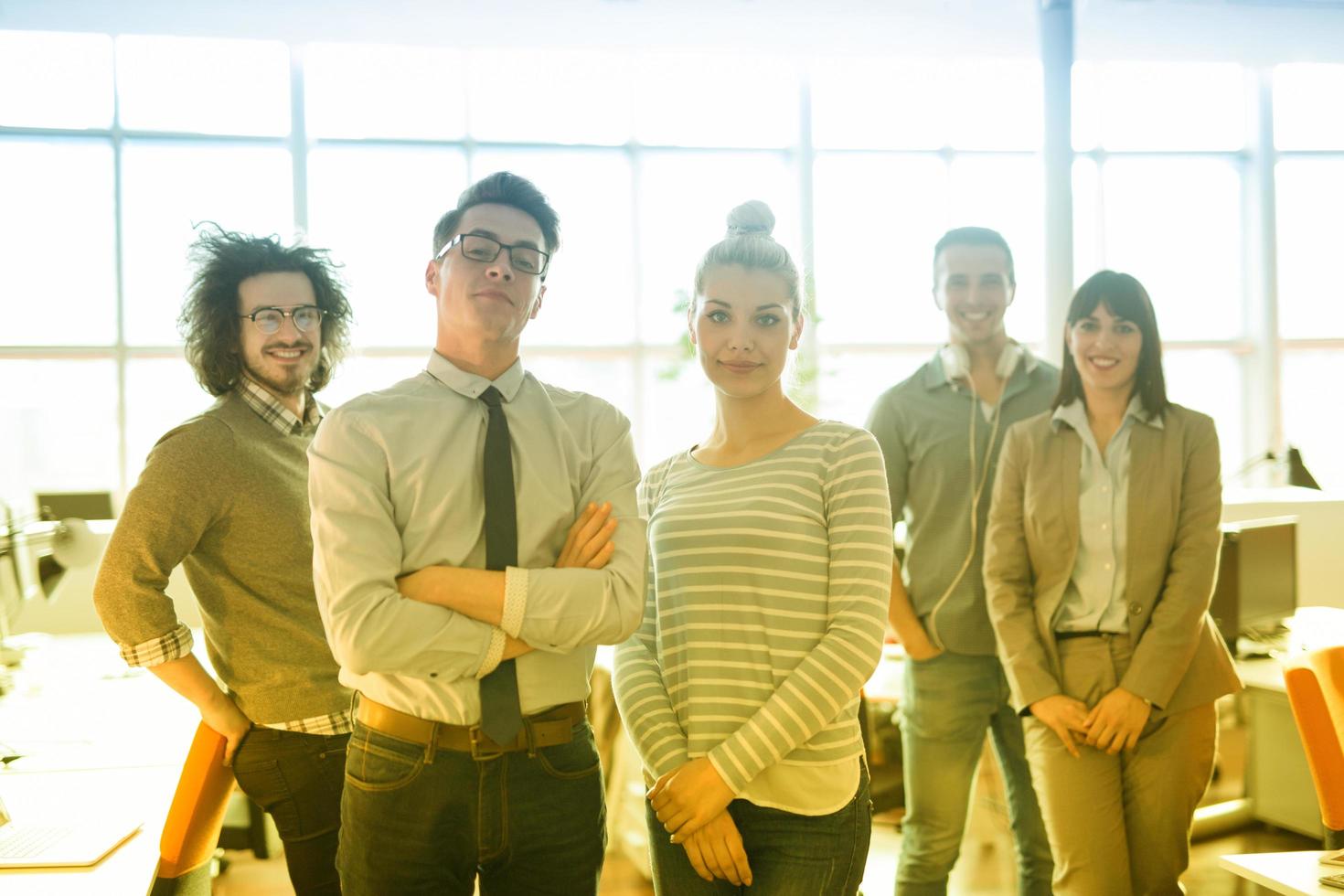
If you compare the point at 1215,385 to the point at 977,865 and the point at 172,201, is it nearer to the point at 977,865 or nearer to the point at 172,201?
the point at 977,865

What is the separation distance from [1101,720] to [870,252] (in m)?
6.04

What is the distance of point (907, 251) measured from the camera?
771cm

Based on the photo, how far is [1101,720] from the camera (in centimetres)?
207

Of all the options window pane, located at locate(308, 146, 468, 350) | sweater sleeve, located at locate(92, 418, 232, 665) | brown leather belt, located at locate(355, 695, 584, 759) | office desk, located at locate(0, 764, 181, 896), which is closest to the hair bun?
brown leather belt, located at locate(355, 695, 584, 759)

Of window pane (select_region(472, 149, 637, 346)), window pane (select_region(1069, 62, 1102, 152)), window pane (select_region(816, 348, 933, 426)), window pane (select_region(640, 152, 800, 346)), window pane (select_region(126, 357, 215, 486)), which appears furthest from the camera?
window pane (select_region(1069, 62, 1102, 152))

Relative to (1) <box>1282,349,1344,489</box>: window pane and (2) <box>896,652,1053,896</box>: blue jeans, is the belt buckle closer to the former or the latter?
(2) <box>896,652,1053,896</box>: blue jeans

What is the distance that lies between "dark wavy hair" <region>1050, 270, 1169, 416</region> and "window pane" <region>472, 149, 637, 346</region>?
5.40 metres

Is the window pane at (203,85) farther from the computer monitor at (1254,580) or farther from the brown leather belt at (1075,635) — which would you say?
the brown leather belt at (1075,635)

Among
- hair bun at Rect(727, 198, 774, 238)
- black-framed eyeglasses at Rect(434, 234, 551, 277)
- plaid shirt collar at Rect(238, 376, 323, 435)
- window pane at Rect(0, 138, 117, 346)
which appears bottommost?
plaid shirt collar at Rect(238, 376, 323, 435)

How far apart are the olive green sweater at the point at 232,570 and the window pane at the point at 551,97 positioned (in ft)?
19.1

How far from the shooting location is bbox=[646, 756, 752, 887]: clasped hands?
4.84 ft

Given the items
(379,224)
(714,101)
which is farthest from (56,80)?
(714,101)

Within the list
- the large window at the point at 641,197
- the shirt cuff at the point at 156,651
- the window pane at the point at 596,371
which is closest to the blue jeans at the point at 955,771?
the shirt cuff at the point at 156,651

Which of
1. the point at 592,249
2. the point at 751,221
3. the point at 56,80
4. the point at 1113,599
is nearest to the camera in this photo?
the point at 751,221
